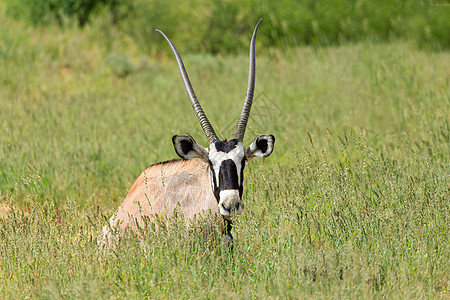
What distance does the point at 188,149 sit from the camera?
5.39 m

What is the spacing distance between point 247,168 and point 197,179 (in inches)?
78.4

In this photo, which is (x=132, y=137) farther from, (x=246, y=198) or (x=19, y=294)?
(x=19, y=294)

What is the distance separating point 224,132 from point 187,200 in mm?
3653

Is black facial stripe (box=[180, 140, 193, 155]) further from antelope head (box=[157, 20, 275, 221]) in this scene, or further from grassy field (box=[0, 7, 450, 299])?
grassy field (box=[0, 7, 450, 299])

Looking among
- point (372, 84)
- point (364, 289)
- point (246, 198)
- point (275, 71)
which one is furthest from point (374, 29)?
point (364, 289)

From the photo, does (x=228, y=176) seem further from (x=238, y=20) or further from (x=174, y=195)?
(x=238, y=20)

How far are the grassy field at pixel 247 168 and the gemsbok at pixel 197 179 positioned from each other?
30 centimetres

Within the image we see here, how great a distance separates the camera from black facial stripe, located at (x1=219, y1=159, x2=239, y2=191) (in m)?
4.84

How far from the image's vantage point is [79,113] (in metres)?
11.7

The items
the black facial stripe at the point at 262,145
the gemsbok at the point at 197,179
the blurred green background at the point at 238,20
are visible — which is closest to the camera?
the gemsbok at the point at 197,179

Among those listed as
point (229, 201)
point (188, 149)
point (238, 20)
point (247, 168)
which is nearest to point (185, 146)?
point (188, 149)

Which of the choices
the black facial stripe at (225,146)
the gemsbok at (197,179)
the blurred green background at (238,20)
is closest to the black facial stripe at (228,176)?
the gemsbok at (197,179)

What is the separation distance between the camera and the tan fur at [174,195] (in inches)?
215

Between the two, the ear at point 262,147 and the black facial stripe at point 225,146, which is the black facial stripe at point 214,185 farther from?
Result: the ear at point 262,147
